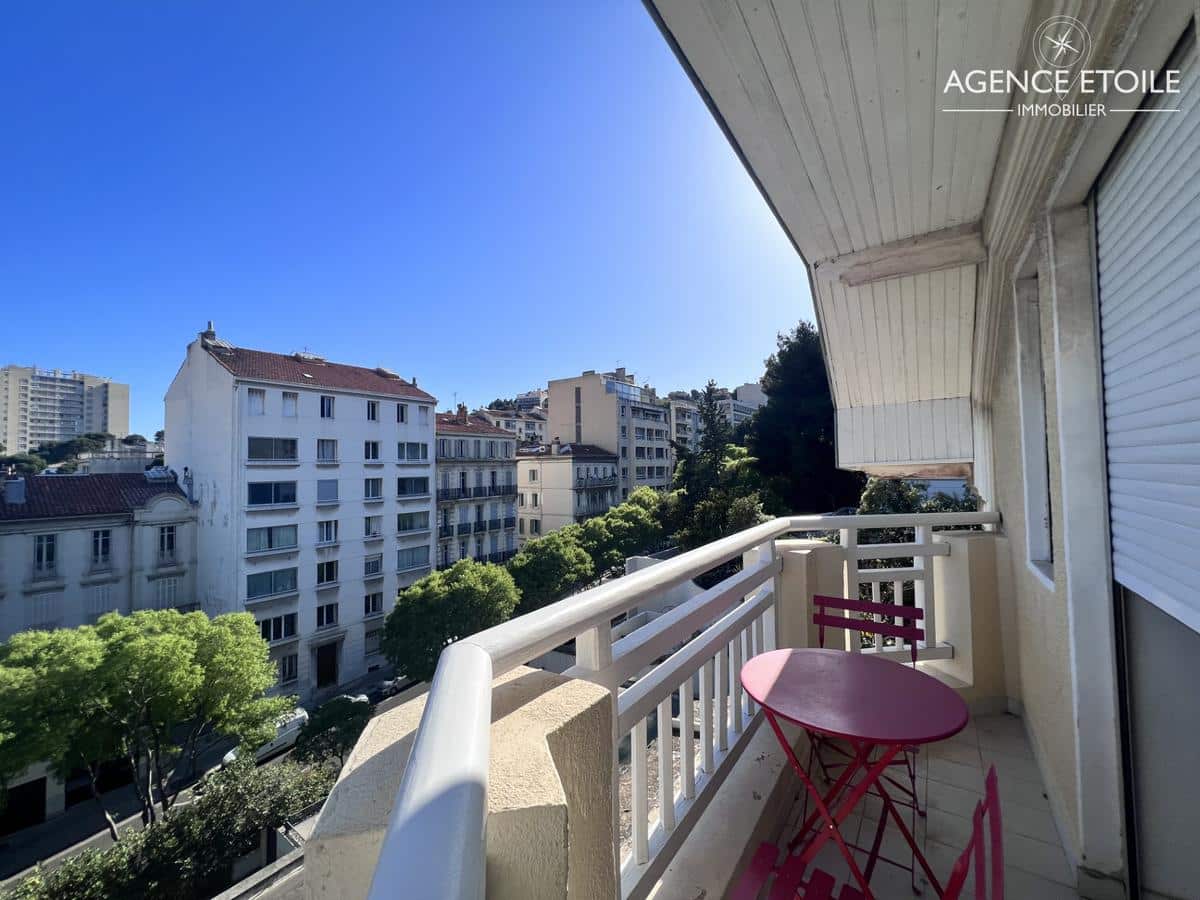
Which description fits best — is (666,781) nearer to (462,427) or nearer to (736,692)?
(736,692)

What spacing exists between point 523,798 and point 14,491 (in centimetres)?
2133

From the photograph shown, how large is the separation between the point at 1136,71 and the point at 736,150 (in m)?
1.09

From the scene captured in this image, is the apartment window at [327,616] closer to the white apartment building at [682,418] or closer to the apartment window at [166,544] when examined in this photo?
Answer: the apartment window at [166,544]

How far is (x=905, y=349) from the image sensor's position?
3.30 meters

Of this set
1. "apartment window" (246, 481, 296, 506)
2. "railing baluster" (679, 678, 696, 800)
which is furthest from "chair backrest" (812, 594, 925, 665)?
"apartment window" (246, 481, 296, 506)

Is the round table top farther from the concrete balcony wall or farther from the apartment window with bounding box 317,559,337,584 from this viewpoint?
the apartment window with bounding box 317,559,337,584

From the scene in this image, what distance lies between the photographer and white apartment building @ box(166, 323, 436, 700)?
52.9 ft

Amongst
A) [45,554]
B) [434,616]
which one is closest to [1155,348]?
[434,616]

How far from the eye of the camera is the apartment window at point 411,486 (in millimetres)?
20750

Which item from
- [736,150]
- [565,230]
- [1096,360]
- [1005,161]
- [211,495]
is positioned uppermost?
[565,230]

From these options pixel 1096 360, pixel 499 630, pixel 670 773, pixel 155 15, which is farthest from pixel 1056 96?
pixel 155 15

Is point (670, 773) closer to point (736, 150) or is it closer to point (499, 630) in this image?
point (499, 630)

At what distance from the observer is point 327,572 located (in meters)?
18.1

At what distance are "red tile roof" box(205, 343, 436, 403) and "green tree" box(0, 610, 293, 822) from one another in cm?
882
